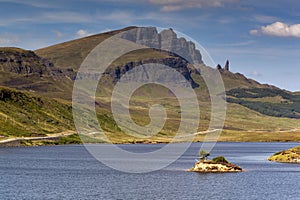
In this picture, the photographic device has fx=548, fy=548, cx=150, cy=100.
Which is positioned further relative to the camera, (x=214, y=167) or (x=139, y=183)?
(x=214, y=167)

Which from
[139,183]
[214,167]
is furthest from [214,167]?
[139,183]

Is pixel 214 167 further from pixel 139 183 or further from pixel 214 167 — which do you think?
pixel 139 183

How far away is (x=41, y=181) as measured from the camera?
135 m

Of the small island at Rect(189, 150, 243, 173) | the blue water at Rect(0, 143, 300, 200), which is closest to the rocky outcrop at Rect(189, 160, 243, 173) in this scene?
the small island at Rect(189, 150, 243, 173)

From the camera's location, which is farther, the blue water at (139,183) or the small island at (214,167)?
the small island at (214,167)

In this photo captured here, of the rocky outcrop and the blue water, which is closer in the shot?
the blue water

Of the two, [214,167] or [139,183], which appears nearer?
[139,183]

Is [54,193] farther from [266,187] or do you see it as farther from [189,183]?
[266,187]

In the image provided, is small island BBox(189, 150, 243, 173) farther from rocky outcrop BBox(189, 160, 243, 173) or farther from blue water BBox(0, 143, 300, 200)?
blue water BBox(0, 143, 300, 200)

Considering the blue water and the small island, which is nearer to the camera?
Result: the blue water

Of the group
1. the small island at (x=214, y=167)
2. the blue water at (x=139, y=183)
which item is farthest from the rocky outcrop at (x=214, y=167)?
the blue water at (x=139, y=183)

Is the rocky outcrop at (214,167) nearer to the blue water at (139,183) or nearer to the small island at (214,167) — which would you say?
the small island at (214,167)

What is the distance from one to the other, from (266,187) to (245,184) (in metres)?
6.04

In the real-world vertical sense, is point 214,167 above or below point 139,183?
above
